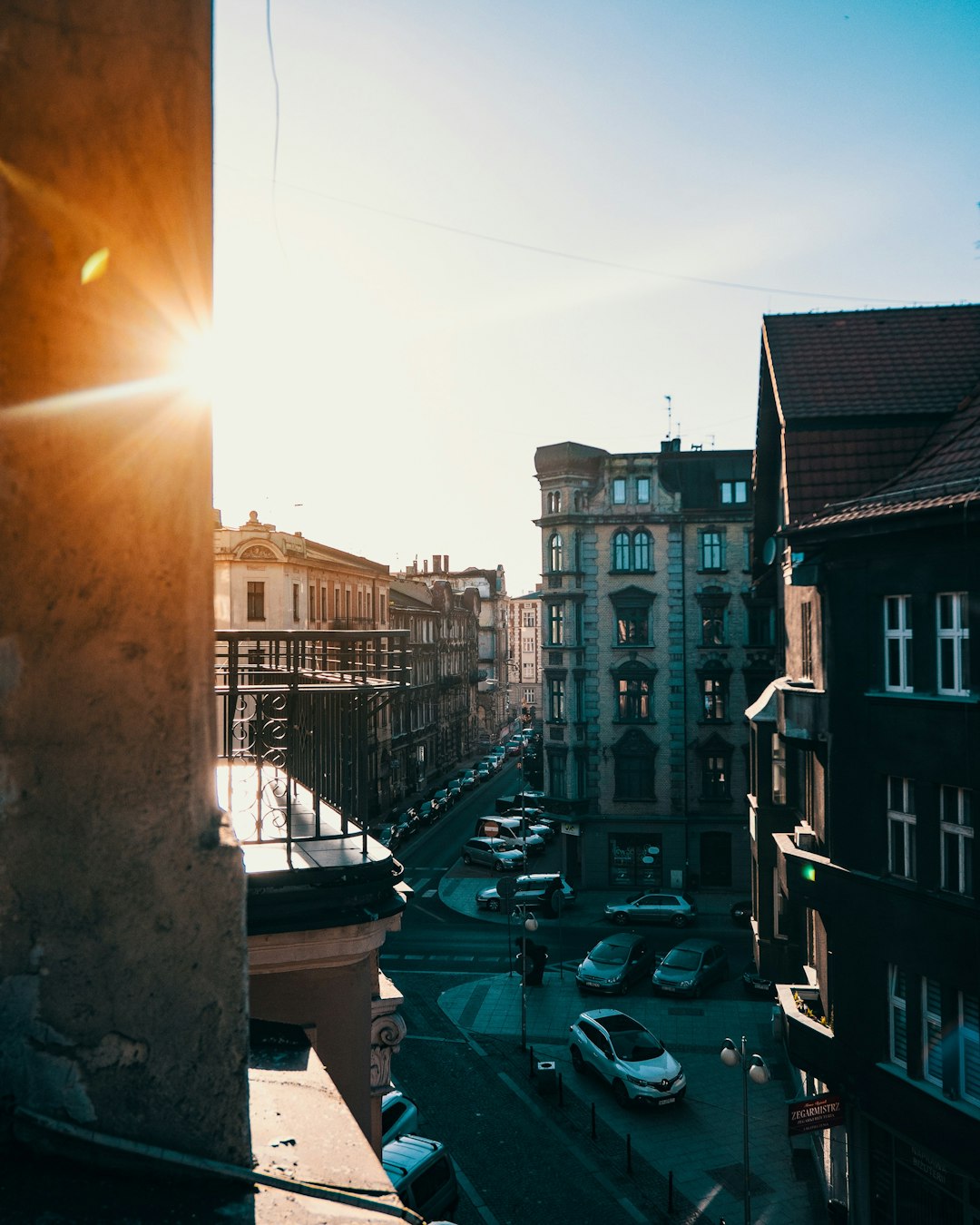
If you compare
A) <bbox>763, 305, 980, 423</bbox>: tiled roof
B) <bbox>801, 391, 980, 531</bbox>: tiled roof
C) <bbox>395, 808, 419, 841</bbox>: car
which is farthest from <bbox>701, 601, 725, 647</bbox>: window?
<bbox>801, 391, 980, 531</bbox>: tiled roof

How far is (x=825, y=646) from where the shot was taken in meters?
15.2

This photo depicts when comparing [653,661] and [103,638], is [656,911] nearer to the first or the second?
[653,661]

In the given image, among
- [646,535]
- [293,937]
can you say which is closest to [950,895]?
[293,937]

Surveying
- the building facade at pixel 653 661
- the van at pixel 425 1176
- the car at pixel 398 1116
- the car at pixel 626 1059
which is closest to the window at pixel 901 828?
the van at pixel 425 1176

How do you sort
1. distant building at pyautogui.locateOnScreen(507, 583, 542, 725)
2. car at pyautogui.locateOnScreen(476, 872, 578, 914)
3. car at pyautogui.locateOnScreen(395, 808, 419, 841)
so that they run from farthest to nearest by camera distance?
1. distant building at pyautogui.locateOnScreen(507, 583, 542, 725)
2. car at pyautogui.locateOnScreen(395, 808, 419, 841)
3. car at pyautogui.locateOnScreen(476, 872, 578, 914)

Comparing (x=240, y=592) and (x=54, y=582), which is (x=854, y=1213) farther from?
(x=240, y=592)

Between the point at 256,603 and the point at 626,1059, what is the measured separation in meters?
27.6

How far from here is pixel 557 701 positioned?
136 ft

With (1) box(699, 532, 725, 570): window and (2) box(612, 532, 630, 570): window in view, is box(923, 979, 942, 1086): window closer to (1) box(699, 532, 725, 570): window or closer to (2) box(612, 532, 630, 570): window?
(1) box(699, 532, 725, 570): window

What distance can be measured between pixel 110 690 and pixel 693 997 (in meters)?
29.1

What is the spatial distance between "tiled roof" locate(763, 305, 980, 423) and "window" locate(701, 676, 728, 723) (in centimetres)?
2341

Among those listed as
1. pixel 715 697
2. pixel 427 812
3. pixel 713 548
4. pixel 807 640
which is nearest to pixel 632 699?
pixel 715 697

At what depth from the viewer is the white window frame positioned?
13.8 meters

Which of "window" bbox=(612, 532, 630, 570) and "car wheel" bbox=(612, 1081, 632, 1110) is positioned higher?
"window" bbox=(612, 532, 630, 570)
